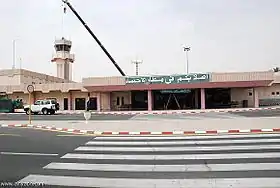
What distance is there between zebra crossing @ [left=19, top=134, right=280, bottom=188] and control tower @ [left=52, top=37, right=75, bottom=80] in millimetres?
79476

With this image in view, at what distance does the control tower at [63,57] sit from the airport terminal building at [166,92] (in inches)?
1171

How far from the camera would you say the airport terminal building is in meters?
47.1

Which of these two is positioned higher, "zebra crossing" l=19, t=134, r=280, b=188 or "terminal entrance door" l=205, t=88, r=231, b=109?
"terminal entrance door" l=205, t=88, r=231, b=109

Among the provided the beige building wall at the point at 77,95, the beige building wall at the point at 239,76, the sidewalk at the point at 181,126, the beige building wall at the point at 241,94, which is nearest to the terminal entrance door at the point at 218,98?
the beige building wall at the point at 241,94

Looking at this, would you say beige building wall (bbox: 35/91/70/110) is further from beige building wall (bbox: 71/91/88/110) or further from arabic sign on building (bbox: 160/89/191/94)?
arabic sign on building (bbox: 160/89/191/94)

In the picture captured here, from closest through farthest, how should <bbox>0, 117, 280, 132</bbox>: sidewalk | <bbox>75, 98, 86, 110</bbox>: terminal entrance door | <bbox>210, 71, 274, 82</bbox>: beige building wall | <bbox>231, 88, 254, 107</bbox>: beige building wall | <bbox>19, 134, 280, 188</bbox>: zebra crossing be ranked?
<bbox>19, 134, 280, 188</bbox>: zebra crossing, <bbox>0, 117, 280, 132</bbox>: sidewalk, <bbox>210, 71, 274, 82</bbox>: beige building wall, <bbox>231, 88, 254, 107</bbox>: beige building wall, <bbox>75, 98, 86, 110</bbox>: terminal entrance door

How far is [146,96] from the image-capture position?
5278 cm

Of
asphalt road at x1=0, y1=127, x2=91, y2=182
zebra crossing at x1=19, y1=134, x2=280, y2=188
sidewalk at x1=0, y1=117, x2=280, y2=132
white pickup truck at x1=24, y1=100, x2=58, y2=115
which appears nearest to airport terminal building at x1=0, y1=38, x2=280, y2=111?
Answer: white pickup truck at x1=24, y1=100, x2=58, y2=115

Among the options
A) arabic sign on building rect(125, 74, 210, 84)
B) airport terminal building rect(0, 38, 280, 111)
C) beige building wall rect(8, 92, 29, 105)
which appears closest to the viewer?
airport terminal building rect(0, 38, 280, 111)

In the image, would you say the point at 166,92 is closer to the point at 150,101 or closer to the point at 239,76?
the point at 150,101

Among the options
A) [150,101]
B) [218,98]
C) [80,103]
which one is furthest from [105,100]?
[218,98]

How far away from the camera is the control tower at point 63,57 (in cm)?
8888

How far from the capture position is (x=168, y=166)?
8406mm

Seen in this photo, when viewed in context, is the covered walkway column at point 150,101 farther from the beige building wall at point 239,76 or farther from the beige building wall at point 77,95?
the beige building wall at point 77,95
